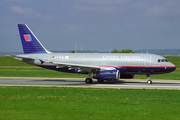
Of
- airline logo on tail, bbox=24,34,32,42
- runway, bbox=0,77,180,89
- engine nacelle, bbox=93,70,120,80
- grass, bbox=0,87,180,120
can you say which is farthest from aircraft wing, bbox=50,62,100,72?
grass, bbox=0,87,180,120

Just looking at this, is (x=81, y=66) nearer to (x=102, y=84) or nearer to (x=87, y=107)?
(x=102, y=84)

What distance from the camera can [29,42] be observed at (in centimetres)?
3962

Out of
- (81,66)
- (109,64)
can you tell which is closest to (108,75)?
(109,64)

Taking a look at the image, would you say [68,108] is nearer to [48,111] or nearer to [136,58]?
[48,111]

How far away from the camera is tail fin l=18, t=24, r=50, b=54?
39.6 metres

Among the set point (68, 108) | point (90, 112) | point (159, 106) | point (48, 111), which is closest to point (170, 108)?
point (159, 106)

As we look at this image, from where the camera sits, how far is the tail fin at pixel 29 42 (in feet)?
130

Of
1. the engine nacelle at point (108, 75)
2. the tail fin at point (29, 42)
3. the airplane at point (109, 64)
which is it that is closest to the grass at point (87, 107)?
the engine nacelle at point (108, 75)

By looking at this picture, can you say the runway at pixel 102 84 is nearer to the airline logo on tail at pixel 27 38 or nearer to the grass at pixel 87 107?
the airline logo on tail at pixel 27 38

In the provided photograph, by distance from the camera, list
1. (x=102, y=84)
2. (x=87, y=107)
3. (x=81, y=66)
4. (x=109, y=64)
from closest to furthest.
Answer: (x=87, y=107)
(x=81, y=66)
(x=102, y=84)
(x=109, y=64)

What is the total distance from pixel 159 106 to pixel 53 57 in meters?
23.2

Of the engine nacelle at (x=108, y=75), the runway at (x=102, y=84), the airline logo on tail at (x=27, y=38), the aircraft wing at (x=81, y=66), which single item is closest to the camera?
the runway at (x=102, y=84)

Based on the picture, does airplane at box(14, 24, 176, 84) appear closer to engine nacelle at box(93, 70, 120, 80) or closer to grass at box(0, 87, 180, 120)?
engine nacelle at box(93, 70, 120, 80)

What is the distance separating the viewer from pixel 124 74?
3647 cm
